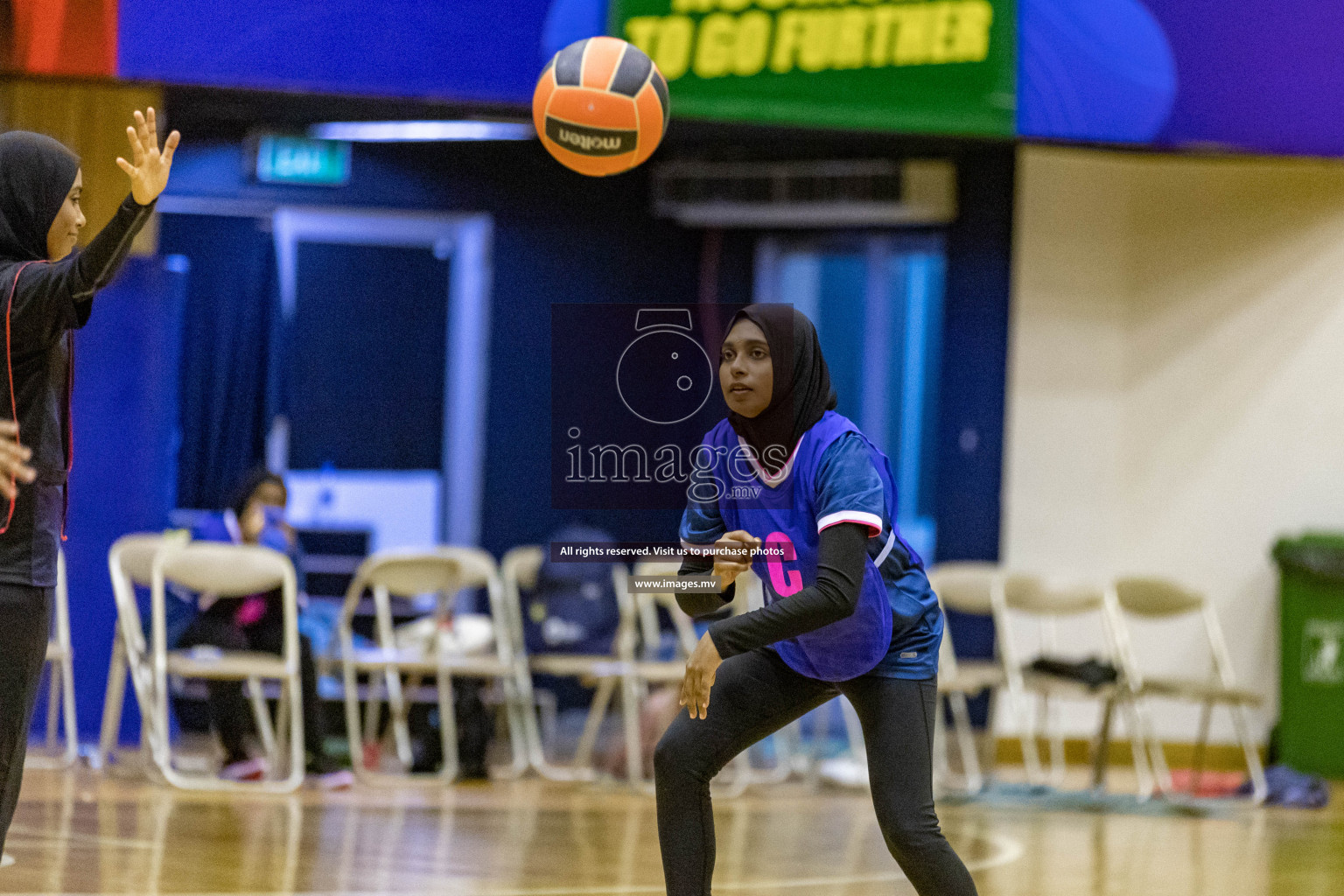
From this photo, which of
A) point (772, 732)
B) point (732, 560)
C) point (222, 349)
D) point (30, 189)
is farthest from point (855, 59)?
point (30, 189)

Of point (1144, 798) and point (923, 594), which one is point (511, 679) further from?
point (923, 594)

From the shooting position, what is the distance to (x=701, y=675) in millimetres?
2855

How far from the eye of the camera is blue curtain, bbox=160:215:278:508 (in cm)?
816

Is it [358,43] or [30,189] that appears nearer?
[30,189]

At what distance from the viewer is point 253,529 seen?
696 centimetres

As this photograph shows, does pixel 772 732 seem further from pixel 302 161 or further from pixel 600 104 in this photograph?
pixel 302 161

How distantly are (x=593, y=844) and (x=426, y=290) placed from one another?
4.61m

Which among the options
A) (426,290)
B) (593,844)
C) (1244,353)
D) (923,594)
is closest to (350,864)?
(593,844)

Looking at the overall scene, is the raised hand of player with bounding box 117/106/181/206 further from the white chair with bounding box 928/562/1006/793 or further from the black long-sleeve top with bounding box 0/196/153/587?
the white chair with bounding box 928/562/1006/793

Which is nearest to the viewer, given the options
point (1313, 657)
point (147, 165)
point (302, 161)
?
point (147, 165)

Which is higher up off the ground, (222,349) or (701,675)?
(222,349)

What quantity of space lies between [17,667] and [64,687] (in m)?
4.08

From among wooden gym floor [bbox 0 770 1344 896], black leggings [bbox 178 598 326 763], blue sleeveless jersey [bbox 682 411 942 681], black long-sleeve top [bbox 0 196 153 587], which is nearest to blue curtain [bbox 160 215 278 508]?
black leggings [bbox 178 598 326 763]

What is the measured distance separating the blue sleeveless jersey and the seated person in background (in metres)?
3.92
